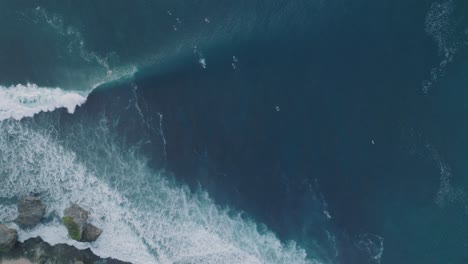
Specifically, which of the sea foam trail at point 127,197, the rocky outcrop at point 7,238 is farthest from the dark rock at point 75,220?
the rocky outcrop at point 7,238

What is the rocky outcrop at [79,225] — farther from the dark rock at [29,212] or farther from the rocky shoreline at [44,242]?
the dark rock at [29,212]

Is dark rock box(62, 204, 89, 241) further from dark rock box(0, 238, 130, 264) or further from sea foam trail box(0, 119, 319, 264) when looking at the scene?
dark rock box(0, 238, 130, 264)

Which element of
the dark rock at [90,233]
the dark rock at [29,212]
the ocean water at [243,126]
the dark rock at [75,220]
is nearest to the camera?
the dark rock at [75,220]

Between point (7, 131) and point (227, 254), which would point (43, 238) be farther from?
point (227, 254)

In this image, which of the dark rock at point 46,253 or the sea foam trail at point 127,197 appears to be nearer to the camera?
the dark rock at point 46,253

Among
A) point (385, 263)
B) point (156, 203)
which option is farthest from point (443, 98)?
point (156, 203)

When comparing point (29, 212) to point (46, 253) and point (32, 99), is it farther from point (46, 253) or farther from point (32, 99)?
point (32, 99)
